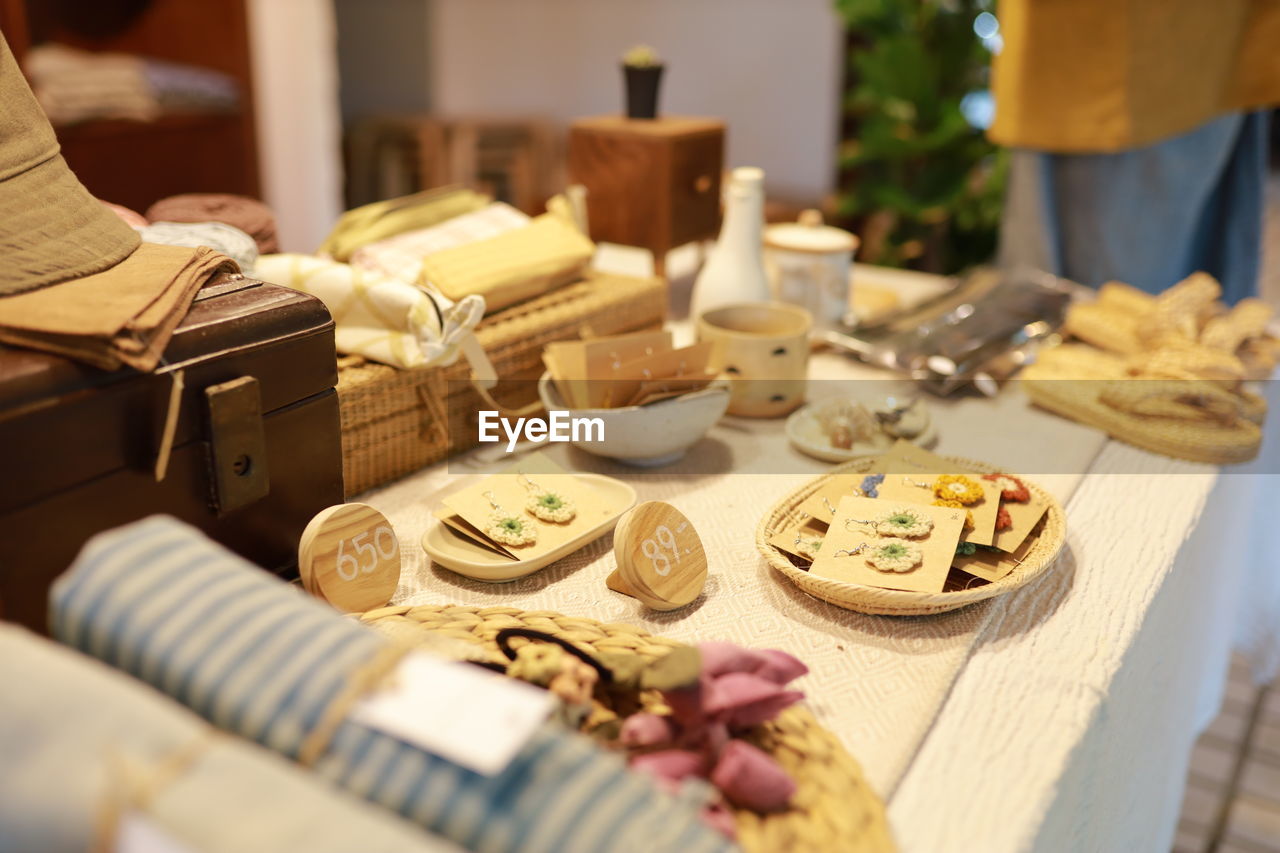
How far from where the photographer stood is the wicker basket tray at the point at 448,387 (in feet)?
3.38

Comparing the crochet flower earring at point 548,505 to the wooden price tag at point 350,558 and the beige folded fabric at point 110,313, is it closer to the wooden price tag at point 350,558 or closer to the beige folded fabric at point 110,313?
the wooden price tag at point 350,558

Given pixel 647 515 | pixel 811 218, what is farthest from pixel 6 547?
pixel 811 218

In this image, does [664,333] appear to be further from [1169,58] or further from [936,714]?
[1169,58]

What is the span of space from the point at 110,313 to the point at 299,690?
34cm

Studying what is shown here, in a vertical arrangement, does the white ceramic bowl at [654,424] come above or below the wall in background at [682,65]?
below

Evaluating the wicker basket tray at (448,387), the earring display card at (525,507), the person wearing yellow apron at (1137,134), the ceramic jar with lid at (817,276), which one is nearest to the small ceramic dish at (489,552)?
the earring display card at (525,507)

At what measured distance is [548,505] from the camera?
3.15 ft

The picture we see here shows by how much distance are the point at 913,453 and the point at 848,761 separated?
0.46 m

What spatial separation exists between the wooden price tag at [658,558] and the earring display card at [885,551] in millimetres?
101

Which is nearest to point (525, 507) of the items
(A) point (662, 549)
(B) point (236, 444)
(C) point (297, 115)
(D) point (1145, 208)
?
(A) point (662, 549)

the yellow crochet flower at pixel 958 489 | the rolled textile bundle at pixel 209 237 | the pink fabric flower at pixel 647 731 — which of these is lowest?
the pink fabric flower at pixel 647 731

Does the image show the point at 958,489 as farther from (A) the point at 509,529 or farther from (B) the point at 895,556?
(A) the point at 509,529

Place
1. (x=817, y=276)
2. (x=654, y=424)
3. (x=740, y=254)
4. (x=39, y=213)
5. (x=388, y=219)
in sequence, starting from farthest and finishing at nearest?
(x=817, y=276)
(x=740, y=254)
(x=388, y=219)
(x=654, y=424)
(x=39, y=213)

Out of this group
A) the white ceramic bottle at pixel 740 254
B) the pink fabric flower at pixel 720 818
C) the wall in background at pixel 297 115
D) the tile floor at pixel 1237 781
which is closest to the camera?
the pink fabric flower at pixel 720 818
